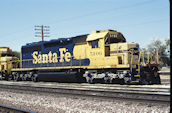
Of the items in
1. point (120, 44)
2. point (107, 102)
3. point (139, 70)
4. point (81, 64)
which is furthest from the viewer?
point (81, 64)

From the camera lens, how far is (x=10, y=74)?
2461 centimetres

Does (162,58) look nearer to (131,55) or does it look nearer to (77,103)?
(131,55)

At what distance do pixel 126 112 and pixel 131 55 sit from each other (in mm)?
8317

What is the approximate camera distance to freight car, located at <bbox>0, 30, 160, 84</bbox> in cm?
1510

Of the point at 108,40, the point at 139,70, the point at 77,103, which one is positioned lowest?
the point at 77,103

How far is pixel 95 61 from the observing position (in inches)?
652

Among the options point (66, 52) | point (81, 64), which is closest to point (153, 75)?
point (81, 64)

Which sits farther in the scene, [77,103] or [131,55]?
[131,55]

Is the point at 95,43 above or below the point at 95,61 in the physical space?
above

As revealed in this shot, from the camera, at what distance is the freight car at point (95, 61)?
15.1m

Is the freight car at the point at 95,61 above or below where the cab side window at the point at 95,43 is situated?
below

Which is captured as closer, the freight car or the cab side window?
the freight car

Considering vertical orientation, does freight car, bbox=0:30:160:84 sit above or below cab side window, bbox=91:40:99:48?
below

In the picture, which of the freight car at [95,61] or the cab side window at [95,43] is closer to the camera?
the freight car at [95,61]
